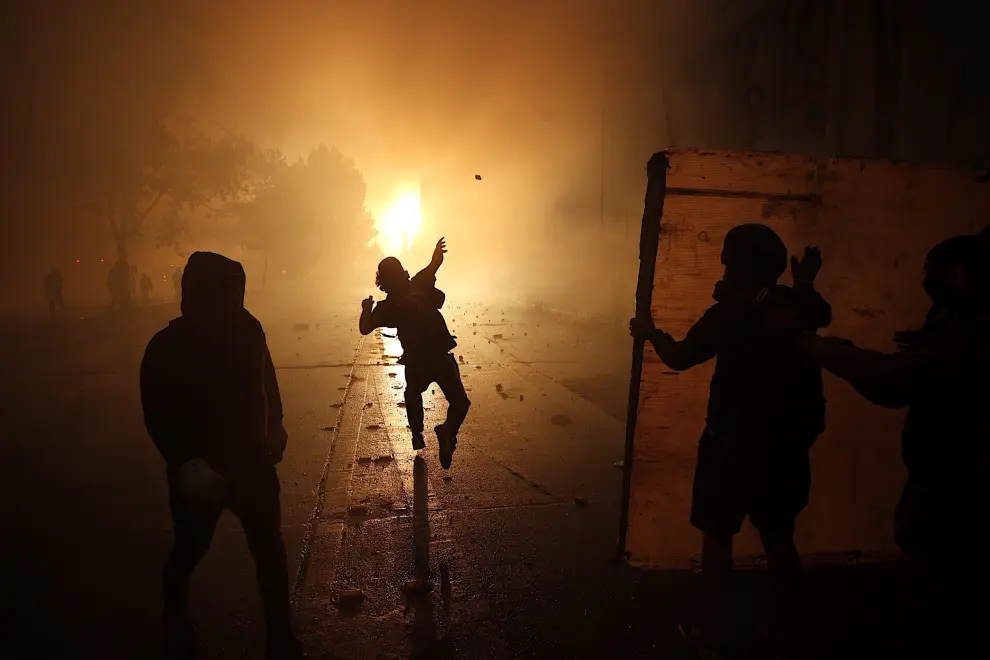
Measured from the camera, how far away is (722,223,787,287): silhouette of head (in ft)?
6.70

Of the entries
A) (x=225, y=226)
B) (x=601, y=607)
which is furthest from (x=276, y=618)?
(x=225, y=226)

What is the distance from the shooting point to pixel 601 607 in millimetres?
2660

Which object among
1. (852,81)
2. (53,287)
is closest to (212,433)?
(852,81)

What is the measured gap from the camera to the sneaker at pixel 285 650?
225 centimetres

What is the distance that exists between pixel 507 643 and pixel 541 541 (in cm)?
99

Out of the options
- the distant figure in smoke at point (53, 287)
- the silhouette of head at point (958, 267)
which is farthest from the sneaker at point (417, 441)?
the distant figure in smoke at point (53, 287)

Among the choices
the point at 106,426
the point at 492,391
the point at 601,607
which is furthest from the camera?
the point at 492,391

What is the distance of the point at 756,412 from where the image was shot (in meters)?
2.09

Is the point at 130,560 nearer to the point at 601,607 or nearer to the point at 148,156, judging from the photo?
the point at 601,607

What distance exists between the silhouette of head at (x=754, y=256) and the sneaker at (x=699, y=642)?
4.99 feet

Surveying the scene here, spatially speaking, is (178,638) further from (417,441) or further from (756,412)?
(417,441)

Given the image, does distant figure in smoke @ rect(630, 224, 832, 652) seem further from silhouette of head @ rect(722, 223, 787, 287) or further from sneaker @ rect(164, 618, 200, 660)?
sneaker @ rect(164, 618, 200, 660)

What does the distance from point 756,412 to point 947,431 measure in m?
0.62

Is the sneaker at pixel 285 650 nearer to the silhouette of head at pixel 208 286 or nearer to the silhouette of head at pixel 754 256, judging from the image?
the silhouette of head at pixel 208 286
